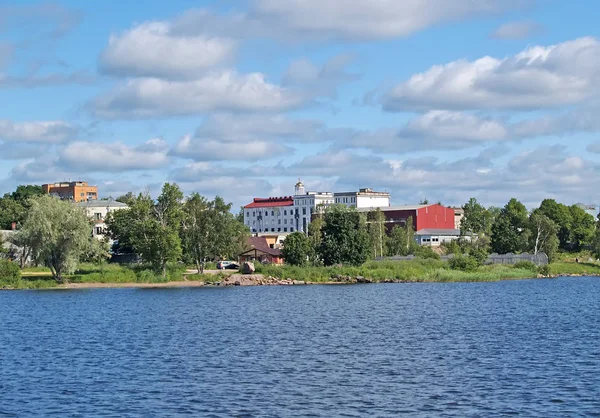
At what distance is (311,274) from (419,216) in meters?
73.8

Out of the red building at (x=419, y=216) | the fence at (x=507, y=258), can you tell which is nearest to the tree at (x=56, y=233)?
the fence at (x=507, y=258)

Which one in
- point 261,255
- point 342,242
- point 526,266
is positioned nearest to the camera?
point 342,242

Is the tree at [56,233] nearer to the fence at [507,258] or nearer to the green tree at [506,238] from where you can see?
the fence at [507,258]

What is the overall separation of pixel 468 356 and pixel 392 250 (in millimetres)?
91836

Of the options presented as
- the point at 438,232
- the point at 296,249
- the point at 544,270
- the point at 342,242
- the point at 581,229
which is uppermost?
the point at 581,229

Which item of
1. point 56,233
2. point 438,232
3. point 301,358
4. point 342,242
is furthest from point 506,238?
point 301,358

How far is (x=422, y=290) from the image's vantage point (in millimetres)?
85188

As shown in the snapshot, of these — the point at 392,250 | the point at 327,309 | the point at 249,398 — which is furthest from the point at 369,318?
the point at 392,250

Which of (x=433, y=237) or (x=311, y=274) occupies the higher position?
(x=433, y=237)

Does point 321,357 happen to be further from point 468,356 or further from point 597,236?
point 597,236

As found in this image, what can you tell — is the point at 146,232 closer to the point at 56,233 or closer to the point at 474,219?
the point at 56,233

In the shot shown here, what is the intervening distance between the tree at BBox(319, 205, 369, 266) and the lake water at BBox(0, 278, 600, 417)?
33411mm

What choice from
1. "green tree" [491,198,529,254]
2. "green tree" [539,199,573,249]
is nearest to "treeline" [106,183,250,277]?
"green tree" [491,198,529,254]

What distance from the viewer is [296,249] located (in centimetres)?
10475
